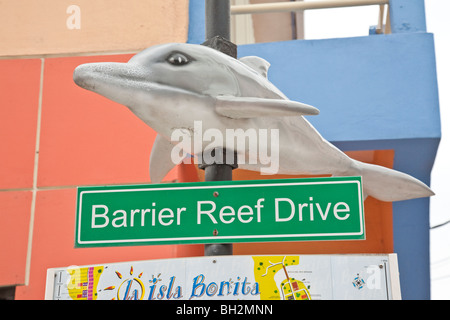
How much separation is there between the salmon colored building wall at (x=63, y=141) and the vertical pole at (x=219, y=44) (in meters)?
1.97

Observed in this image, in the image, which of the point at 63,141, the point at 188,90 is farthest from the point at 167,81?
the point at 63,141

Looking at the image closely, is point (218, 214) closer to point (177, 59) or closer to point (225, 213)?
point (225, 213)

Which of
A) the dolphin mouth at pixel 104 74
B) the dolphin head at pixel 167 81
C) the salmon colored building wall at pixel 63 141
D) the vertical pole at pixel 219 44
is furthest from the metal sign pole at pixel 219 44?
the salmon colored building wall at pixel 63 141

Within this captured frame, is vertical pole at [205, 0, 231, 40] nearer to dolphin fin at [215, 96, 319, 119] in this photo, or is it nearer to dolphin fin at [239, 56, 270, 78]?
dolphin fin at [239, 56, 270, 78]

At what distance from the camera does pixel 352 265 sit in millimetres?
2396

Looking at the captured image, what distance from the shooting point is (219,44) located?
2143 millimetres

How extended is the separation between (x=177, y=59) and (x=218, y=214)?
1.92ft

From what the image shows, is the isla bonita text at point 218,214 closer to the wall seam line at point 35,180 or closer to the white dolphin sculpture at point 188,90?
the white dolphin sculpture at point 188,90

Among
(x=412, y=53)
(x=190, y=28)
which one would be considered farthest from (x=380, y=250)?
(x=190, y=28)

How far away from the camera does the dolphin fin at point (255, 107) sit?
1956 mm

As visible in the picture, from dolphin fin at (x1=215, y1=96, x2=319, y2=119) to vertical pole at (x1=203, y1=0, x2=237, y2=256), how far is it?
0.19 m

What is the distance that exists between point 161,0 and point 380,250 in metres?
2.92

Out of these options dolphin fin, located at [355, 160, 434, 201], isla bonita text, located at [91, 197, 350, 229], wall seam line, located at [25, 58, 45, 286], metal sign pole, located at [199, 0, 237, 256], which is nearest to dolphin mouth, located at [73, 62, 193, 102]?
metal sign pole, located at [199, 0, 237, 256]
